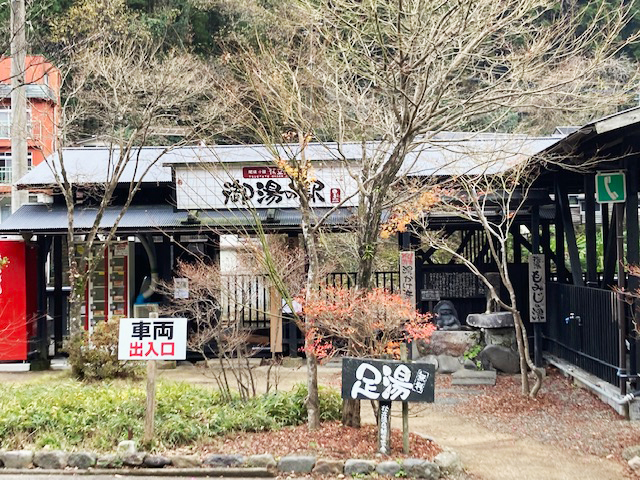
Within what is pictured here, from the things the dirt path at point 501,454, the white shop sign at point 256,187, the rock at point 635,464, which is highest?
the white shop sign at point 256,187

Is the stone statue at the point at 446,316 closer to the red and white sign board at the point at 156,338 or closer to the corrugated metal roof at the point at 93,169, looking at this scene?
the corrugated metal roof at the point at 93,169

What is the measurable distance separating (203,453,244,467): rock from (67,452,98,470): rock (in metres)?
1.26

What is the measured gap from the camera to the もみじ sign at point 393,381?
7859mm

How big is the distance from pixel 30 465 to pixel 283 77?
252 inches

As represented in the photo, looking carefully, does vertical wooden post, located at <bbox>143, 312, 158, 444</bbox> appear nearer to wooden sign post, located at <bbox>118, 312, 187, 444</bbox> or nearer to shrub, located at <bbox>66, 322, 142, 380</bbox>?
wooden sign post, located at <bbox>118, 312, 187, 444</bbox>

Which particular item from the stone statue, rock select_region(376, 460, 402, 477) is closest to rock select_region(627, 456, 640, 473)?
rock select_region(376, 460, 402, 477)

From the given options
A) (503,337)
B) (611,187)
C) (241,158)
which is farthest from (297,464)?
(241,158)

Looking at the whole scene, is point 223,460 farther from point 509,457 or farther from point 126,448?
point 509,457

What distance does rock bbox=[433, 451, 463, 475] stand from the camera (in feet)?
24.8

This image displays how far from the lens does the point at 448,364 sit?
14594mm

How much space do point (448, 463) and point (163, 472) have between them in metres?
3.08

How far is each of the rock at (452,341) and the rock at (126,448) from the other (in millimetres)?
7842

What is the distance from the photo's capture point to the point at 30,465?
26.1ft

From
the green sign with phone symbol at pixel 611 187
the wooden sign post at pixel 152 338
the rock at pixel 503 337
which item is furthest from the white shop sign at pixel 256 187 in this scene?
the wooden sign post at pixel 152 338
